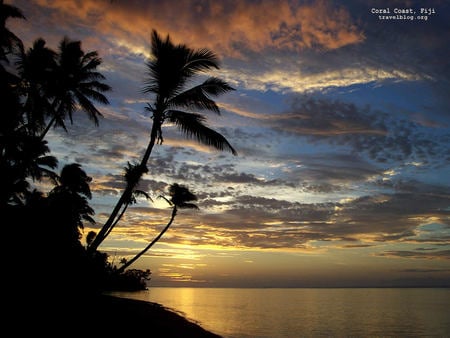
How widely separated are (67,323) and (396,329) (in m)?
32.1

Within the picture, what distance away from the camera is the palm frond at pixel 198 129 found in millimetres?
11516

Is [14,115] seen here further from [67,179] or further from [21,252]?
[67,179]

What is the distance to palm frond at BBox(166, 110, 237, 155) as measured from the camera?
1152 centimetres

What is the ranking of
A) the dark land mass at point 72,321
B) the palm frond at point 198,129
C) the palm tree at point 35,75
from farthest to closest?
the palm tree at point 35,75 → the palm frond at point 198,129 → the dark land mass at point 72,321

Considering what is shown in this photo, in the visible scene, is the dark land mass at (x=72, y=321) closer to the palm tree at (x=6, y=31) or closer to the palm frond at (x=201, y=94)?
the palm frond at (x=201, y=94)

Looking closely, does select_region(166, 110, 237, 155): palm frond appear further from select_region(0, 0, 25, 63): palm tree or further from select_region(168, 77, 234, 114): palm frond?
select_region(0, 0, 25, 63): palm tree

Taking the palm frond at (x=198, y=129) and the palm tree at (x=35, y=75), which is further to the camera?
the palm tree at (x=35, y=75)

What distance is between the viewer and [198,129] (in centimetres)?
1158

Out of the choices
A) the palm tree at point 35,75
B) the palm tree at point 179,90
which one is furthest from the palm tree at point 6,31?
the palm tree at point 179,90

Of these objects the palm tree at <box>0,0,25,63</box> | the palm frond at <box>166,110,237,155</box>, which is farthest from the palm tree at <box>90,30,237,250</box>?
the palm tree at <box>0,0,25,63</box>

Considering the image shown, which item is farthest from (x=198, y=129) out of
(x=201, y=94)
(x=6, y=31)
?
(x=6, y=31)

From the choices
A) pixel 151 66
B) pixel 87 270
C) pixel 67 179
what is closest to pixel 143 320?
pixel 87 270

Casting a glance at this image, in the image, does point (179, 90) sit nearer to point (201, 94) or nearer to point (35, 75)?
point (201, 94)

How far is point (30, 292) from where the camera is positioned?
861 cm
